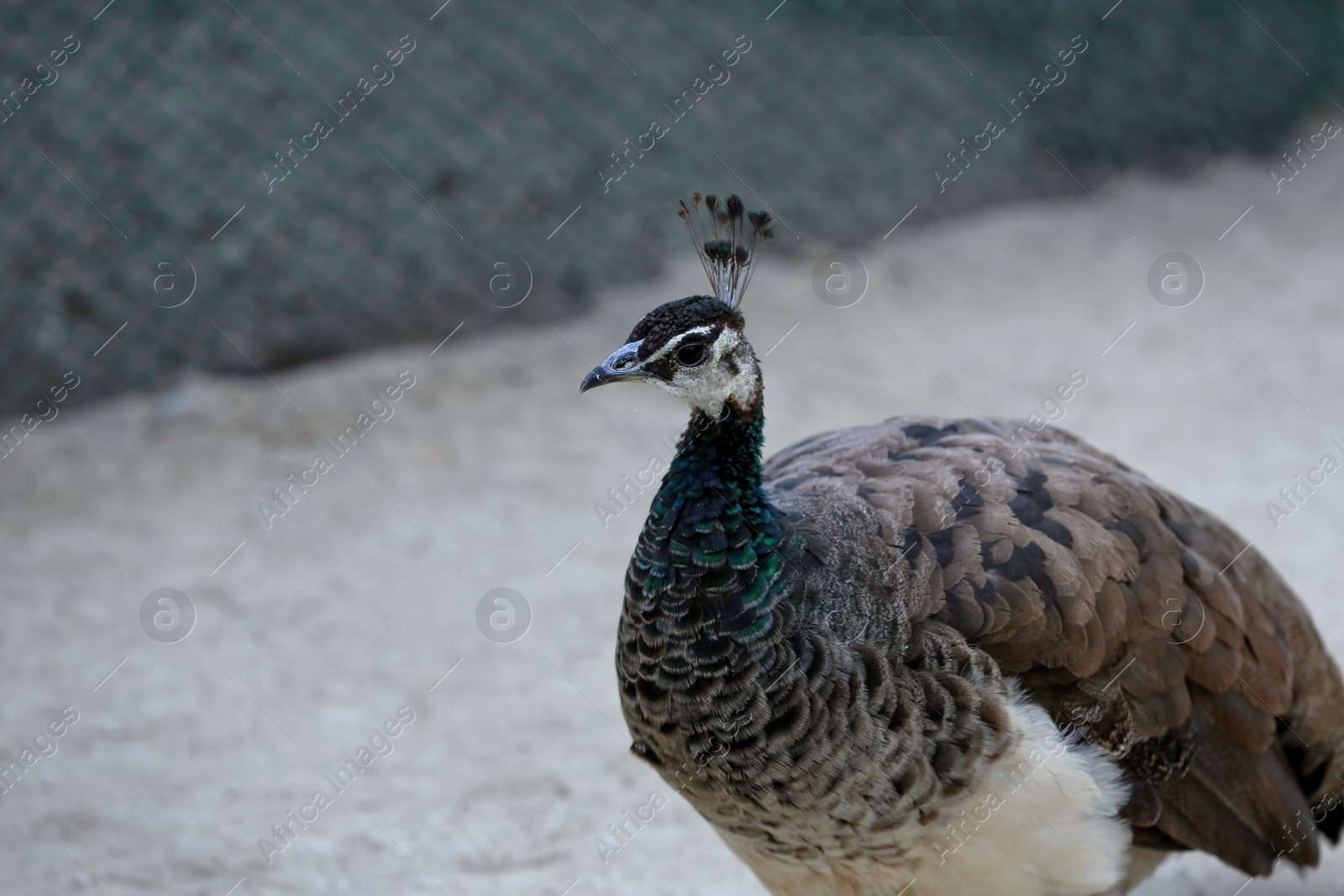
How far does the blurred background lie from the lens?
4086mm

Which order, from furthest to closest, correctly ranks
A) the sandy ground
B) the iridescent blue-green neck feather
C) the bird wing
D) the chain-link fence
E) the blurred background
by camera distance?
the chain-link fence
the blurred background
the sandy ground
the bird wing
the iridescent blue-green neck feather

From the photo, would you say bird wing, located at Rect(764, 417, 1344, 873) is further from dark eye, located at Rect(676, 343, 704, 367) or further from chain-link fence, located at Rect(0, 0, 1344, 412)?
chain-link fence, located at Rect(0, 0, 1344, 412)

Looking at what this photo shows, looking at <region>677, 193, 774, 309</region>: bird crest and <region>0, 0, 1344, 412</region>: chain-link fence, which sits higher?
<region>0, 0, 1344, 412</region>: chain-link fence

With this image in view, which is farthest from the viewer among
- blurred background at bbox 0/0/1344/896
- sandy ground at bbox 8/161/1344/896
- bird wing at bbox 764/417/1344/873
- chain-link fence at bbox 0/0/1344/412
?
chain-link fence at bbox 0/0/1344/412

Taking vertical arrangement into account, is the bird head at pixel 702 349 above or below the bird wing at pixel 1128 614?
above

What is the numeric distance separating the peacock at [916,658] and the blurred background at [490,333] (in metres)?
0.92

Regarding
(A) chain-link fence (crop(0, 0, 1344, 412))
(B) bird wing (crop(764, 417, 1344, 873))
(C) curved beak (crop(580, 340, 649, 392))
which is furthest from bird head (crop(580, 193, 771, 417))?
(A) chain-link fence (crop(0, 0, 1344, 412))

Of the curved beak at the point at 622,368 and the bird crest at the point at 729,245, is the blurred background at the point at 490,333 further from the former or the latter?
the bird crest at the point at 729,245

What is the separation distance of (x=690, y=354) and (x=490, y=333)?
172 inches

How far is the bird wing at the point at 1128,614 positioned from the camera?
2834 millimetres

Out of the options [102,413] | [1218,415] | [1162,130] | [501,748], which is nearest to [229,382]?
[102,413]

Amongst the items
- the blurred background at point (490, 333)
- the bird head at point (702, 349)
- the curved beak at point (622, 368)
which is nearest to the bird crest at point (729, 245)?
the bird head at point (702, 349)

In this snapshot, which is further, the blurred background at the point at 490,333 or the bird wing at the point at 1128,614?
the blurred background at the point at 490,333

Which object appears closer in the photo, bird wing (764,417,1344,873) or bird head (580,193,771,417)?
bird head (580,193,771,417)
